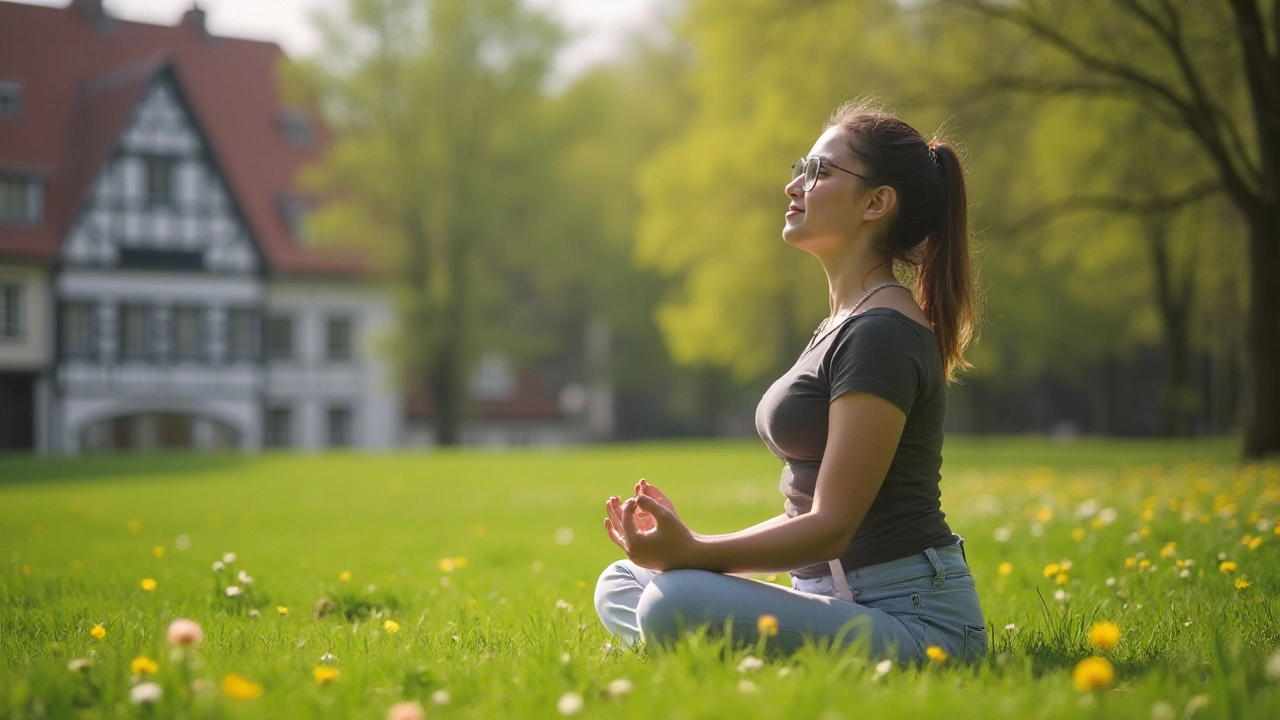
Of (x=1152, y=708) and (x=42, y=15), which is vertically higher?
(x=42, y=15)

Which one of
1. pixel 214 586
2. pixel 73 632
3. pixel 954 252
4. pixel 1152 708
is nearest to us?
pixel 1152 708

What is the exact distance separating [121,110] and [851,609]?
126ft

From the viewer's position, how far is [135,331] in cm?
3819

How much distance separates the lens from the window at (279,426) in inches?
1606

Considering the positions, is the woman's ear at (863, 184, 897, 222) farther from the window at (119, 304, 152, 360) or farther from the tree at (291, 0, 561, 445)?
the window at (119, 304, 152, 360)

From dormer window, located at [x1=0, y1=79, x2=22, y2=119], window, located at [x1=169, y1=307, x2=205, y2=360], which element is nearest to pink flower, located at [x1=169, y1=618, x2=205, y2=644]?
window, located at [x1=169, y1=307, x2=205, y2=360]

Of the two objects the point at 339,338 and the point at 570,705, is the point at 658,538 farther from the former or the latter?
the point at 339,338

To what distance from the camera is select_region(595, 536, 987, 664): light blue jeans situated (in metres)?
3.16

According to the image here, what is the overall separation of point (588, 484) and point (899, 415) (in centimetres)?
1406

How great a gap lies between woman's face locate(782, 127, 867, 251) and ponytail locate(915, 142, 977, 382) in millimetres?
231

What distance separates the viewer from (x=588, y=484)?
55.8 feet

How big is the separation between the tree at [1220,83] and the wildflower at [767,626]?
12.3 metres

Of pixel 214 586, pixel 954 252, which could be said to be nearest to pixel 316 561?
pixel 214 586

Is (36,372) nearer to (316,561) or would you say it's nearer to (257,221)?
(257,221)
